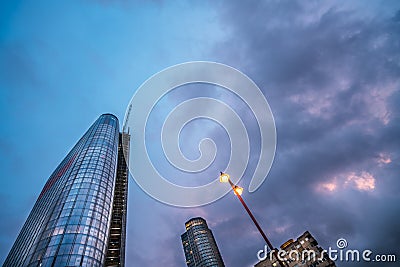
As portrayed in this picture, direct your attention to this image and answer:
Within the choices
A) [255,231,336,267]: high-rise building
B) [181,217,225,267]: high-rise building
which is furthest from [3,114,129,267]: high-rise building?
[181,217,225,267]: high-rise building

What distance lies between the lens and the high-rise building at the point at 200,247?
6269 inches

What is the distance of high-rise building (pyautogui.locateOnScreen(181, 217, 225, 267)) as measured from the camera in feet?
522

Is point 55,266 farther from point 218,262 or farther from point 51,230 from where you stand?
point 218,262

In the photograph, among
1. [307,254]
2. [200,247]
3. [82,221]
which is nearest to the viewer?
[82,221]

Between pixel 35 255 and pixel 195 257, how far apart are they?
134m

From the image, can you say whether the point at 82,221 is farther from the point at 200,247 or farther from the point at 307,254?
the point at 200,247

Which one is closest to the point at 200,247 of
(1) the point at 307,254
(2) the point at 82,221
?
(1) the point at 307,254

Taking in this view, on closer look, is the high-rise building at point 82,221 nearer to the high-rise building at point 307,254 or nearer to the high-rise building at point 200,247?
the high-rise building at point 307,254

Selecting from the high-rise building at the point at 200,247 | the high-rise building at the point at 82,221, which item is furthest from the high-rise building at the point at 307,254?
the high-rise building at the point at 200,247

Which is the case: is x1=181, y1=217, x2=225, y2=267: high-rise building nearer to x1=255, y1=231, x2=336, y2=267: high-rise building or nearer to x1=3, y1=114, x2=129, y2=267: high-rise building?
x1=3, y1=114, x2=129, y2=267: high-rise building

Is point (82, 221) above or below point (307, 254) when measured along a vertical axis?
above

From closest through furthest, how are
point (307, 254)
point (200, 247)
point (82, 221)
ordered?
point (82, 221), point (307, 254), point (200, 247)

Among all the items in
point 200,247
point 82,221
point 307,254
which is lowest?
point 307,254

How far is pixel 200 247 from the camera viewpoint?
166875 millimetres
